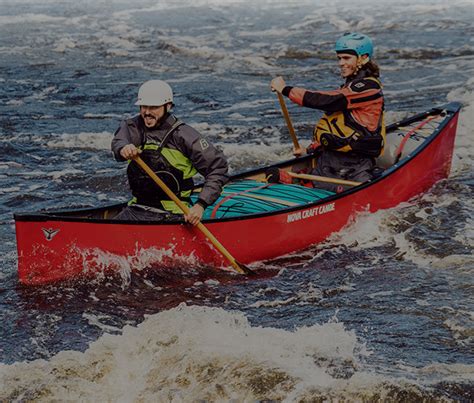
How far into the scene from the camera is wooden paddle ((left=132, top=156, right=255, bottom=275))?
6.78 m

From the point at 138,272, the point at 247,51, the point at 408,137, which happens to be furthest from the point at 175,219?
the point at 247,51

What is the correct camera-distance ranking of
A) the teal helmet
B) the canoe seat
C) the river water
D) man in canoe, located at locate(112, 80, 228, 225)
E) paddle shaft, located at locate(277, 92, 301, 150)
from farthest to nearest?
1. the canoe seat
2. paddle shaft, located at locate(277, 92, 301, 150)
3. the teal helmet
4. man in canoe, located at locate(112, 80, 228, 225)
5. the river water

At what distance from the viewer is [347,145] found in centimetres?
852

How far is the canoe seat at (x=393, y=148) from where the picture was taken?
32.2 feet

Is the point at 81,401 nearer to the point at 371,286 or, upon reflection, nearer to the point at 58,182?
the point at 371,286

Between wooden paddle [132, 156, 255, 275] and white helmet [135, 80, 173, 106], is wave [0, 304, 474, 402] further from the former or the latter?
white helmet [135, 80, 173, 106]

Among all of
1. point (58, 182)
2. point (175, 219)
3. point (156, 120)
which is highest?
point (156, 120)

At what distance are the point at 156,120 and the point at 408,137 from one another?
13.5 ft

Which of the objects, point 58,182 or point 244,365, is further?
point 58,182

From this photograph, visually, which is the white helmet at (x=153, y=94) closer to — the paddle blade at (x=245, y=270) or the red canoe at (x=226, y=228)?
the red canoe at (x=226, y=228)

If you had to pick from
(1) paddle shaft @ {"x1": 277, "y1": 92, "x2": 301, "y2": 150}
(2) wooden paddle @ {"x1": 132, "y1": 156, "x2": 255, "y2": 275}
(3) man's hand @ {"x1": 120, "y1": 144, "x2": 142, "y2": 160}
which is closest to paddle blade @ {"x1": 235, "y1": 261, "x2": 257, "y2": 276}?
(2) wooden paddle @ {"x1": 132, "y1": 156, "x2": 255, "y2": 275}

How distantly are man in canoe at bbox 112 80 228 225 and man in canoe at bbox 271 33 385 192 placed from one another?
5.38ft

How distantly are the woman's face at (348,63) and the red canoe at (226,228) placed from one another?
1132 mm

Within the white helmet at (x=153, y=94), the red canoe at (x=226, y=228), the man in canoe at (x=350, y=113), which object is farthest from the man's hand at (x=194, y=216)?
the man in canoe at (x=350, y=113)
